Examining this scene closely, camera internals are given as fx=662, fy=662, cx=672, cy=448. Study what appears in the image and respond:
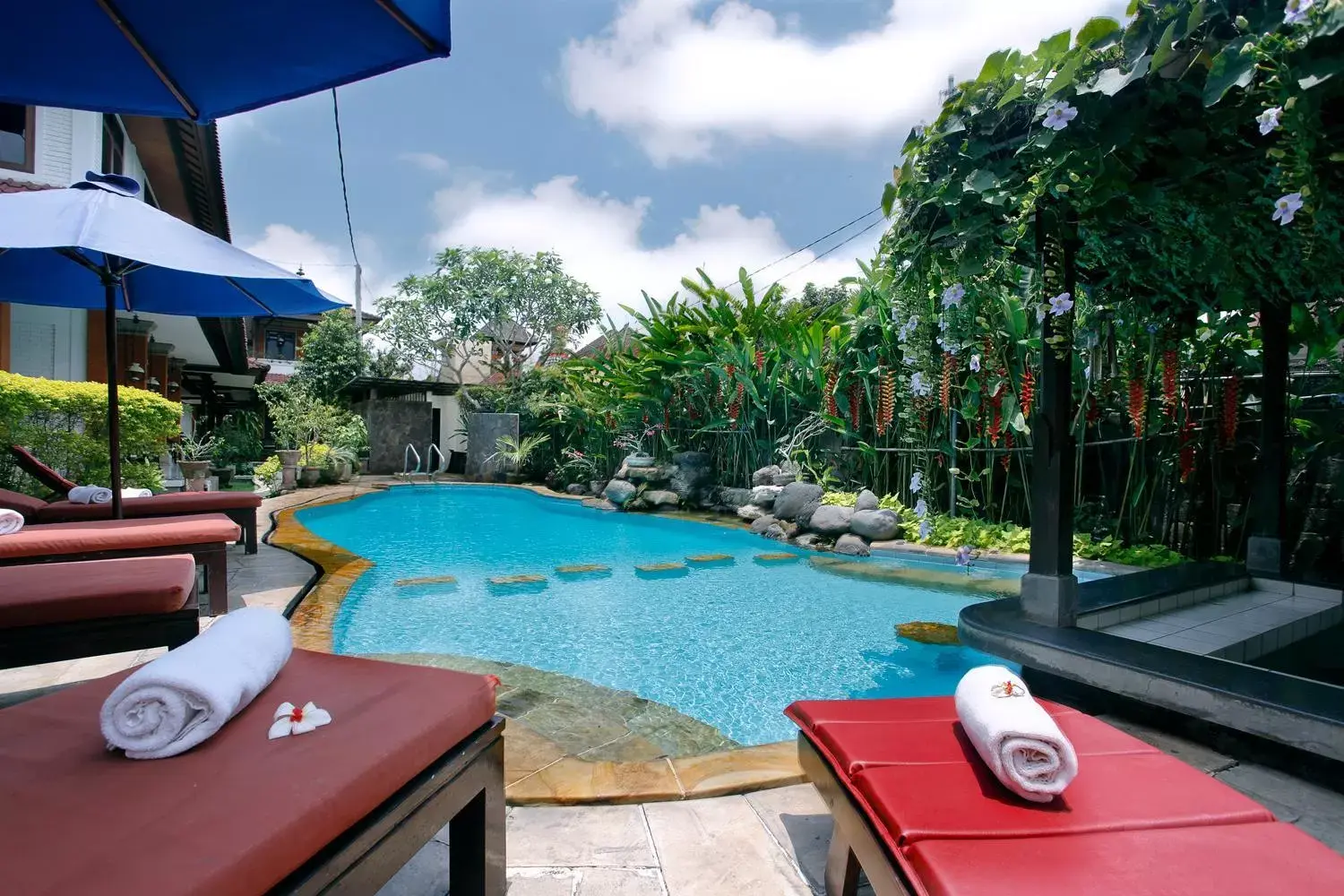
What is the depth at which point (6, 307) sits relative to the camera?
287 inches

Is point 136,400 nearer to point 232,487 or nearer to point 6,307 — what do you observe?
point 6,307

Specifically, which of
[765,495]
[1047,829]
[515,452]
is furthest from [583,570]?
[515,452]

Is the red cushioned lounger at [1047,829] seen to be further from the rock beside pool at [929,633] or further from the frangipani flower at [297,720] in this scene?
the rock beside pool at [929,633]

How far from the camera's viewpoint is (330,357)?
1936cm

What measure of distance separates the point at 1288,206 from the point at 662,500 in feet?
31.3

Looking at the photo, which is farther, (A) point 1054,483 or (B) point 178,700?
(A) point 1054,483

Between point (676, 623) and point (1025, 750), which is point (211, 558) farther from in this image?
point (1025, 750)

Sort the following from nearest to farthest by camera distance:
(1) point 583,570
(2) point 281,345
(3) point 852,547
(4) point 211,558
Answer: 1. (4) point 211,558
2. (1) point 583,570
3. (3) point 852,547
4. (2) point 281,345

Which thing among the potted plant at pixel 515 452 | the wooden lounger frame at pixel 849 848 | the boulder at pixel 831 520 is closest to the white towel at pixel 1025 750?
the wooden lounger frame at pixel 849 848

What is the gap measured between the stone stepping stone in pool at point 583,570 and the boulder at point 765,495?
3.29m

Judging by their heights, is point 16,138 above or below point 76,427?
above

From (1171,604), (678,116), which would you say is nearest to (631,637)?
(1171,604)

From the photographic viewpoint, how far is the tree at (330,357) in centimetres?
1900

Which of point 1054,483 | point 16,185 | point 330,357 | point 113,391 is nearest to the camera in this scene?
point 1054,483
